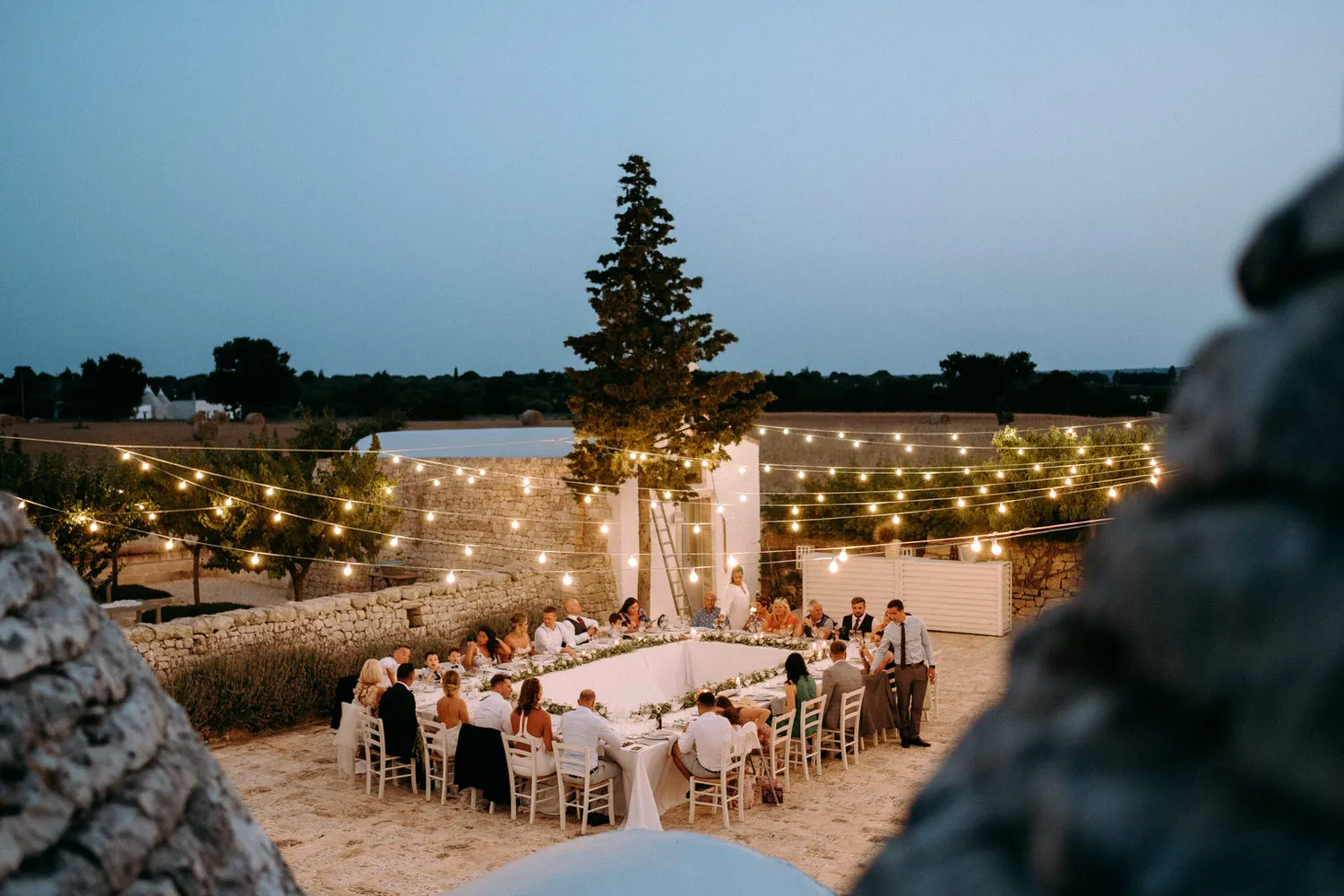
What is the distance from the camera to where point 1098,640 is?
0.41 m

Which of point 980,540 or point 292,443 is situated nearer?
point 980,540

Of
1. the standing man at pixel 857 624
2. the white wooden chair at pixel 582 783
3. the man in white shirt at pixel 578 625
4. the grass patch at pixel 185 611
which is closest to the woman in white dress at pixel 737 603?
the standing man at pixel 857 624

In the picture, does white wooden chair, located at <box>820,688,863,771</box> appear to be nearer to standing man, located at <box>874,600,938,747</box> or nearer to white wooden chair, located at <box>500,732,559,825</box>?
standing man, located at <box>874,600,938,747</box>

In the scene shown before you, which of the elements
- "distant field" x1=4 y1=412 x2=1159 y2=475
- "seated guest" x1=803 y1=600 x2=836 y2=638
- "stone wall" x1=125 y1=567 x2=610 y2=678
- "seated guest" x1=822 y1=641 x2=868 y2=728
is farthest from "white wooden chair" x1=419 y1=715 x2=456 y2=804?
"distant field" x1=4 y1=412 x2=1159 y2=475

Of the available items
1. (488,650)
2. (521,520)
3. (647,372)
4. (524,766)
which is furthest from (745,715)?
(521,520)

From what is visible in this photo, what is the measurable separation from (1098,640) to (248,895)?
1013 millimetres

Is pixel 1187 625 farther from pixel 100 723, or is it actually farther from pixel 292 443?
pixel 292 443

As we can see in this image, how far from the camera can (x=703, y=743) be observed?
8391 mm

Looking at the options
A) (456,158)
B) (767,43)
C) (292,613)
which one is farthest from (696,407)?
(456,158)

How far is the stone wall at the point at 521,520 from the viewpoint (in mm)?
16078

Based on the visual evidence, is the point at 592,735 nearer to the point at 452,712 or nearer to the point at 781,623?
the point at 452,712

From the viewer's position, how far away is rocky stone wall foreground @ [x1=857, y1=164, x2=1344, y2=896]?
326mm

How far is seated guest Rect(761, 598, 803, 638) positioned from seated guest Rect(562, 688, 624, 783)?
174 inches

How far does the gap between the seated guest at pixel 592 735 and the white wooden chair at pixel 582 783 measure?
0.18 ft
